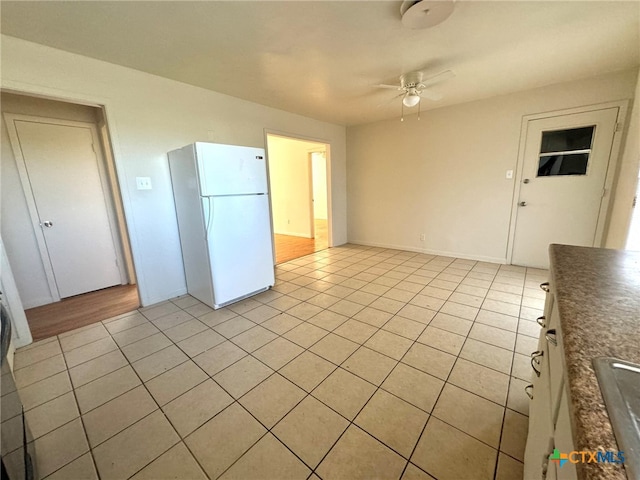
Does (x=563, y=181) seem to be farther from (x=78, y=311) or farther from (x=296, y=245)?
(x=78, y=311)

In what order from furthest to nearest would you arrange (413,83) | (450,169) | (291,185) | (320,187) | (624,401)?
(320,187) < (291,185) < (450,169) < (413,83) < (624,401)

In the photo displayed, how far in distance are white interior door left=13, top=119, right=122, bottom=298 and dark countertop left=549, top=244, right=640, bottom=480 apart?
4363mm

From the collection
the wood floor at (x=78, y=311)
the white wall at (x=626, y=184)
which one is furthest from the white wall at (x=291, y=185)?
the white wall at (x=626, y=184)

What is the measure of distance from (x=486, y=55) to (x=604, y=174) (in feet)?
7.18

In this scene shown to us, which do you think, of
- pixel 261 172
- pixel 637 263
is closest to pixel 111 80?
pixel 261 172

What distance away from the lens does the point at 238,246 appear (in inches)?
110

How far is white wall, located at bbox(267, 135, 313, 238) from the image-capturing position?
608cm

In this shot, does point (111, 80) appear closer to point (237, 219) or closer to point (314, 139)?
point (237, 219)

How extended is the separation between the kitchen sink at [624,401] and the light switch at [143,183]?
335cm

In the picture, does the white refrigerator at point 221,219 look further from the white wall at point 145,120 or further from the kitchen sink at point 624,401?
the kitchen sink at point 624,401

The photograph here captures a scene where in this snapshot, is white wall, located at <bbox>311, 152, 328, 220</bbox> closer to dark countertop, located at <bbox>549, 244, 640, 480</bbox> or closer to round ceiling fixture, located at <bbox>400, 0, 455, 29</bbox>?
round ceiling fixture, located at <bbox>400, 0, 455, 29</bbox>

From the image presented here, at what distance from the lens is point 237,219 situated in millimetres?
2740

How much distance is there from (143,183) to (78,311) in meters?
1.58

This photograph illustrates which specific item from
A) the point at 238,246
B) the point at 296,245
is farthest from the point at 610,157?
the point at 296,245
